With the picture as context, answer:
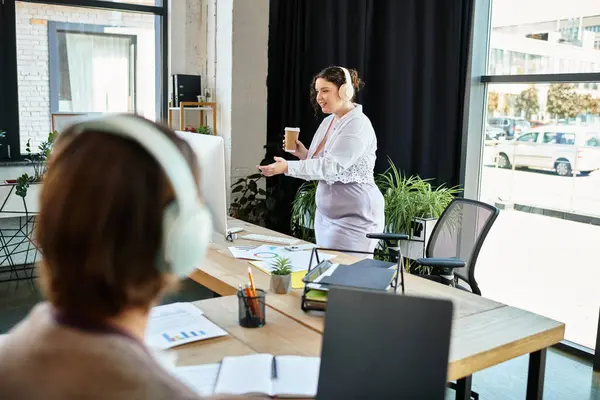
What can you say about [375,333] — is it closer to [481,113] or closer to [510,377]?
[510,377]

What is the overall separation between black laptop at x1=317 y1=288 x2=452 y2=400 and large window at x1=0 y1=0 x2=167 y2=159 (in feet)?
13.3

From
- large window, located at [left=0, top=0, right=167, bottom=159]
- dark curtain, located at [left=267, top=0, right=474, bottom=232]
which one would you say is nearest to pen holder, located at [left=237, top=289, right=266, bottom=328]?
dark curtain, located at [left=267, top=0, right=474, bottom=232]

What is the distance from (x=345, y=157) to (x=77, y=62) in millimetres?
3188

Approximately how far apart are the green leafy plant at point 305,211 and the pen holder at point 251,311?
2.76 m

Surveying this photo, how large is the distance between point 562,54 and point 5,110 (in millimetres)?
4172

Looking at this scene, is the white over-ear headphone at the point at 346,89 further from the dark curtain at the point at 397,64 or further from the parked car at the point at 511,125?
the parked car at the point at 511,125

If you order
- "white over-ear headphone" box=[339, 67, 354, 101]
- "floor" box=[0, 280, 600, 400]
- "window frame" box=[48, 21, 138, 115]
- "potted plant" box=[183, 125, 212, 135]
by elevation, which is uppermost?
"window frame" box=[48, 21, 138, 115]

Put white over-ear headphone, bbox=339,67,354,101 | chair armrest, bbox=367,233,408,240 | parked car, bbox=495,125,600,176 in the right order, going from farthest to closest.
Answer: parked car, bbox=495,125,600,176, white over-ear headphone, bbox=339,67,354,101, chair armrest, bbox=367,233,408,240

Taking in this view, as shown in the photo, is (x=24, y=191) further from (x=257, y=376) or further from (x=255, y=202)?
(x=257, y=376)

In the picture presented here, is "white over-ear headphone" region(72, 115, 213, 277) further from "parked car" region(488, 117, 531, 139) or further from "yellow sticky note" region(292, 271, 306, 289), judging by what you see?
"parked car" region(488, 117, 531, 139)

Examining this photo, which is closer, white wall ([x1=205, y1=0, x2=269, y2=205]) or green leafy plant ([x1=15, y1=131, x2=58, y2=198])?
green leafy plant ([x1=15, y1=131, x2=58, y2=198])

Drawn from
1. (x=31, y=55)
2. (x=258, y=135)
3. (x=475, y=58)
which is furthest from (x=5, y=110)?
(x=475, y=58)

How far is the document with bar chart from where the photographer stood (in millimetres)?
1700

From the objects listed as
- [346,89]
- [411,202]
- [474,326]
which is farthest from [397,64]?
[474,326]
